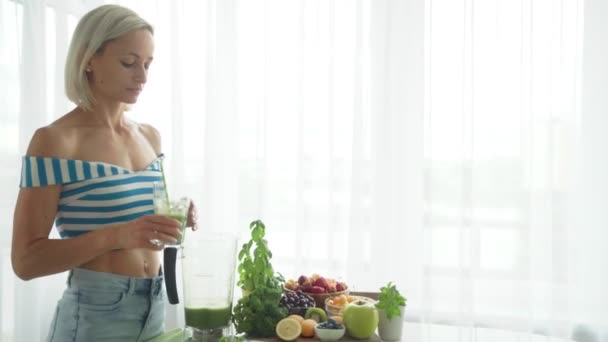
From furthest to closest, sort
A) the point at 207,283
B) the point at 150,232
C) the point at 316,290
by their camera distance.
A: 1. the point at 316,290
2. the point at 207,283
3. the point at 150,232

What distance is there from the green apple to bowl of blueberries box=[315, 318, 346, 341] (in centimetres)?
3

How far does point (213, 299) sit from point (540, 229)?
184 centimetres

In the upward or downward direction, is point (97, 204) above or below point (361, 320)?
above

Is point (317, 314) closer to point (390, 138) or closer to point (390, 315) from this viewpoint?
point (390, 315)

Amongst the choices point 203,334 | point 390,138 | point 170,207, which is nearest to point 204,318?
point 203,334

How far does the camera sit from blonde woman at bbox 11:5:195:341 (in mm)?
1347

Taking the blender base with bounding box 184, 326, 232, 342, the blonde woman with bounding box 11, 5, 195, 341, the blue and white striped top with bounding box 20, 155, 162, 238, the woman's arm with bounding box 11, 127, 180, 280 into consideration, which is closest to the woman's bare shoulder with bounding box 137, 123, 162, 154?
the blonde woman with bounding box 11, 5, 195, 341

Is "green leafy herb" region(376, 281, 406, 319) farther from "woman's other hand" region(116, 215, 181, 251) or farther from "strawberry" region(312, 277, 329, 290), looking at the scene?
"woman's other hand" region(116, 215, 181, 251)

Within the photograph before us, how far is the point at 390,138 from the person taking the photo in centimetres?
288

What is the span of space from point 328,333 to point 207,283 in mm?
320

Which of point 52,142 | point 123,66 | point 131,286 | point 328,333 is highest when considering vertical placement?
point 123,66

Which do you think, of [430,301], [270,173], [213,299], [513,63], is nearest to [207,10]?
[270,173]

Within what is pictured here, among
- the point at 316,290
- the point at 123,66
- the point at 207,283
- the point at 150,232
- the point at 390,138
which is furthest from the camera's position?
the point at 390,138

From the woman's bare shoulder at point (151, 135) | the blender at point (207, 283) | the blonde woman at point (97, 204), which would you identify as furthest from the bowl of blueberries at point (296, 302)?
the woman's bare shoulder at point (151, 135)
